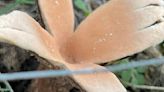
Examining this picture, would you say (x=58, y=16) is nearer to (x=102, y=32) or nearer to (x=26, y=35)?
(x=102, y=32)

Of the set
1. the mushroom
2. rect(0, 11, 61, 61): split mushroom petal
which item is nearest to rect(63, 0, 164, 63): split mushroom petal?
the mushroom

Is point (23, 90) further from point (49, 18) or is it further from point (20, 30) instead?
point (20, 30)

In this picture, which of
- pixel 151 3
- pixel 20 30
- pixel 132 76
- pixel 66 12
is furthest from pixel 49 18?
pixel 132 76

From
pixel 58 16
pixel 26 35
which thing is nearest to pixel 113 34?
pixel 58 16

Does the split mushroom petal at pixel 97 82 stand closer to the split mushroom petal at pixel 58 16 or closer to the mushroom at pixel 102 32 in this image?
the mushroom at pixel 102 32

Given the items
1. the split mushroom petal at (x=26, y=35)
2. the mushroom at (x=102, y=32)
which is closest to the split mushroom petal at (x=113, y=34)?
the mushroom at (x=102, y=32)

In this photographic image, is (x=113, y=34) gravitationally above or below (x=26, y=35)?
below

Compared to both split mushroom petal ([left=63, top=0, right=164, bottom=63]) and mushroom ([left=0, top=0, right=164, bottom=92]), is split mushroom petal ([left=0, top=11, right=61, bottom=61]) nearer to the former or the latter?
mushroom ([left=0, top=0, right=164, bottom=92])
